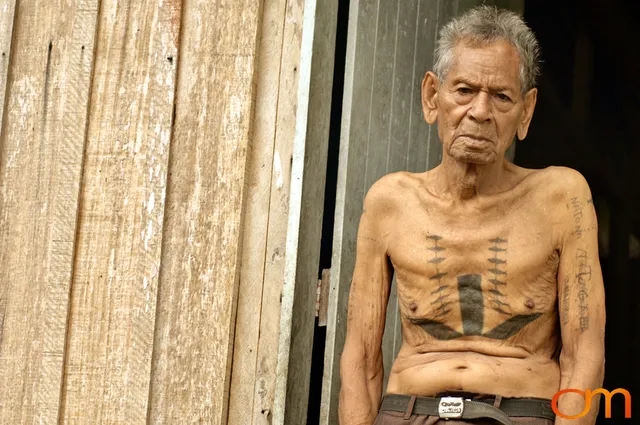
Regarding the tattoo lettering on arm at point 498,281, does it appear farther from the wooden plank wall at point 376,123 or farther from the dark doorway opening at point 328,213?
the dark doorway opening at point 328,213

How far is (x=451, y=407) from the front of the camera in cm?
349

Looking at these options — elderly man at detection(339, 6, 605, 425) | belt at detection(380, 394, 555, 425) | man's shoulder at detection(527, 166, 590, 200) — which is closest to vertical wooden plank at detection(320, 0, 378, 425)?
elderly man at detection(339, 6, 605, 425)

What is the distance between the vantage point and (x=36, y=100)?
14.6 ft

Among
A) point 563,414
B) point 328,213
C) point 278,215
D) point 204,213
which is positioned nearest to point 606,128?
point 328,213

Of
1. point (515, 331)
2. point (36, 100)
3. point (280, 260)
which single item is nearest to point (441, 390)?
point (515, 331)

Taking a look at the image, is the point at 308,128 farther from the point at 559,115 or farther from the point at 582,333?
the point at 559,115

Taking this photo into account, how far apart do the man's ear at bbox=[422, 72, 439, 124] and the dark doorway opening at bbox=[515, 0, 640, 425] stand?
3.33 m

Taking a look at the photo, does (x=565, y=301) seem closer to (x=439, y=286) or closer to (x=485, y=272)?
(x=485, y=272)

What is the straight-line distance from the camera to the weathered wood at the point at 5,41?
4.49 metres

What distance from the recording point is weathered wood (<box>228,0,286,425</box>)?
4.13 metres

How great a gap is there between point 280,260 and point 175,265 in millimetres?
387

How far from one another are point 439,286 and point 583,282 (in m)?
0.46

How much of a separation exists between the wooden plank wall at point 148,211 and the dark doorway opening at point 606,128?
3.26 m

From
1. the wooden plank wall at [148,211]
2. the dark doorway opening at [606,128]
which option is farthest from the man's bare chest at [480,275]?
the dark doorway opening at [606,128]
